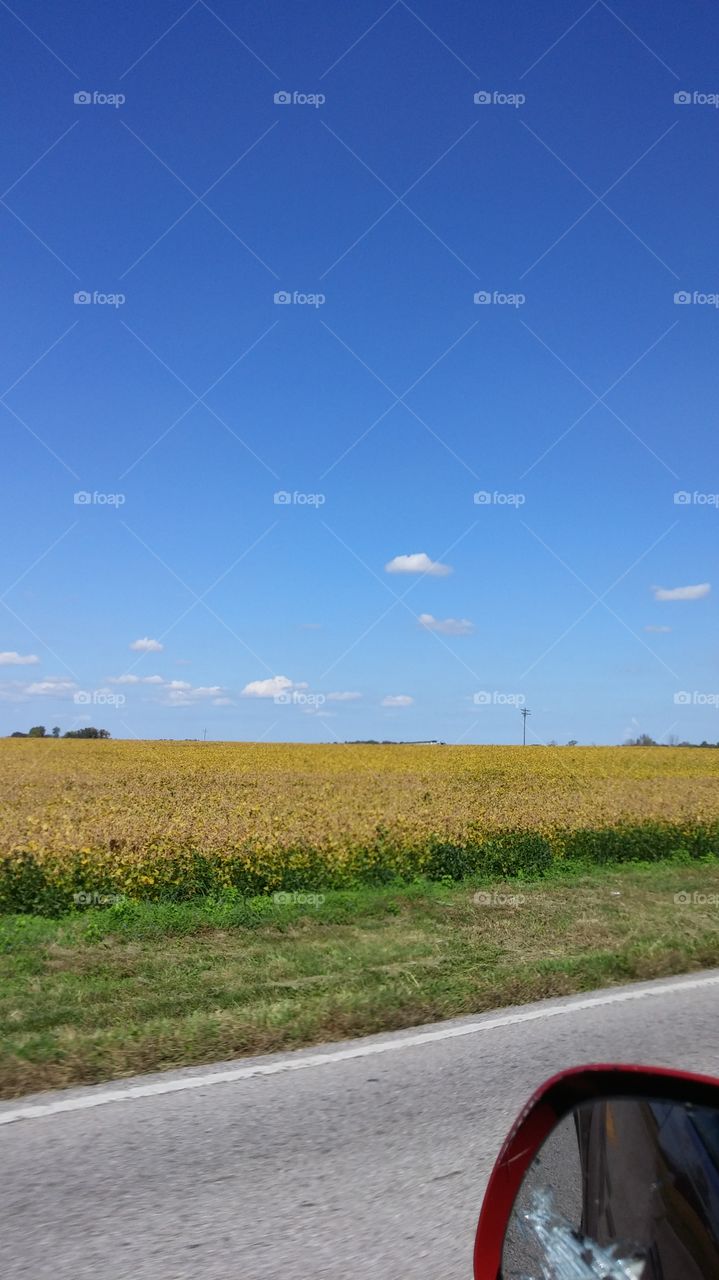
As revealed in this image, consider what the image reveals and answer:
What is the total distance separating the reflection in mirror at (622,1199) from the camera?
1.09 metres

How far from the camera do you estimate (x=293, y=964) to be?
7.18 m

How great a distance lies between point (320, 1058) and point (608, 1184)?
423 centimetres

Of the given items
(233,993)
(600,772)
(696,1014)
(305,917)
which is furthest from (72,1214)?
(600,772)

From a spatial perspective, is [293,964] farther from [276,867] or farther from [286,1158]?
[276,867]

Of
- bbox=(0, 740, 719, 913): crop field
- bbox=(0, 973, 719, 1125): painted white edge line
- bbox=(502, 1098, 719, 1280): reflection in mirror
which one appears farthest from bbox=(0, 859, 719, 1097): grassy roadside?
bbox=(502, 1098, 719, 1280): reflection in mirror

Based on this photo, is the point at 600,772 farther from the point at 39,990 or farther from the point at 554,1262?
the point at 554,1262

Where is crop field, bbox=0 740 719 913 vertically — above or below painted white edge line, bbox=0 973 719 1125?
above

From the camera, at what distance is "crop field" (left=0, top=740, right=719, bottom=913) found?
1037 cm

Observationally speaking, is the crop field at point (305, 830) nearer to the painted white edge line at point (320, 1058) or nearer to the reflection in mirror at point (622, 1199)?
the painted white edge line at point (320, 1058)

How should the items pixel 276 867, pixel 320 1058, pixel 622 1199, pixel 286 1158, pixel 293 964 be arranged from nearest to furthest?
pixel 622 1199, pixel 286 1158, pixel 320 1058, pixel 293 964, pixel 276 867

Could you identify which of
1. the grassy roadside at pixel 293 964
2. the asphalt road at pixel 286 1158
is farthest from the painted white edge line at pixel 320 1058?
the grassy roadside at pixel 293 964

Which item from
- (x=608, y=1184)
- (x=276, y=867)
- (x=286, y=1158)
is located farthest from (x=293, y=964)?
(x=608, y=1184)

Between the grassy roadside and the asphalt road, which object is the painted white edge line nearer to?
the asphalt road

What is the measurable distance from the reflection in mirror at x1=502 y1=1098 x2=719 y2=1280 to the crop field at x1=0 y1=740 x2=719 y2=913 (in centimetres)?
953
